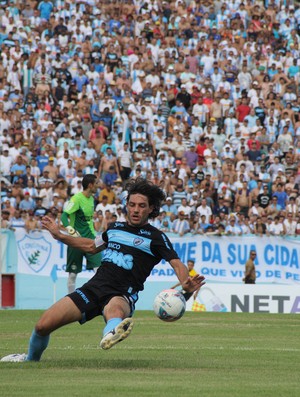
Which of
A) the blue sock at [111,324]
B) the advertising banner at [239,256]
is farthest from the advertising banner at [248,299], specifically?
the blue sock at [111,324]

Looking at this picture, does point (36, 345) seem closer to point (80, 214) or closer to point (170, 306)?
point (170, 306)

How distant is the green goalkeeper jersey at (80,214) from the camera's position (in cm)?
1975

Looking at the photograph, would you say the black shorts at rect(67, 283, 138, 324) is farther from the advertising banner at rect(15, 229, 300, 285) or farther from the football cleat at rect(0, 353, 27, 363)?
A: the advertising banner at rect(15, 229, 300, 285)

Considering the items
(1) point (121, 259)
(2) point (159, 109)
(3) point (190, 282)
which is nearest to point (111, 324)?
(3) point (190, 282)

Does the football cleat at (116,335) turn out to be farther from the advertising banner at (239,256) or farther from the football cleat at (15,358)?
the advertising banner at (239,256)

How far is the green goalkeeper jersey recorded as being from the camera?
19750 millimetres

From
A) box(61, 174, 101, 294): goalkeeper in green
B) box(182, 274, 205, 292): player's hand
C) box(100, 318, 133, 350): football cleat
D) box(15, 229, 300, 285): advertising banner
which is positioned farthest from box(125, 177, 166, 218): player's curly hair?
box(15, 229, 300, 285): advertising banner

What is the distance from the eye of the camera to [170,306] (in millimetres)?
10719

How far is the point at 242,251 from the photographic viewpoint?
28.6 meters

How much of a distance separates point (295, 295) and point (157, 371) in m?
14.2

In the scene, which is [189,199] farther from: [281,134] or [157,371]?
[157,371]

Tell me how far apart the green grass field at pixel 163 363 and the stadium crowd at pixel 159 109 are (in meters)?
11.7

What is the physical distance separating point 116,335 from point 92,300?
1.02 meters

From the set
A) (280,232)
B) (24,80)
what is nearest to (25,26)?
(24,80)
